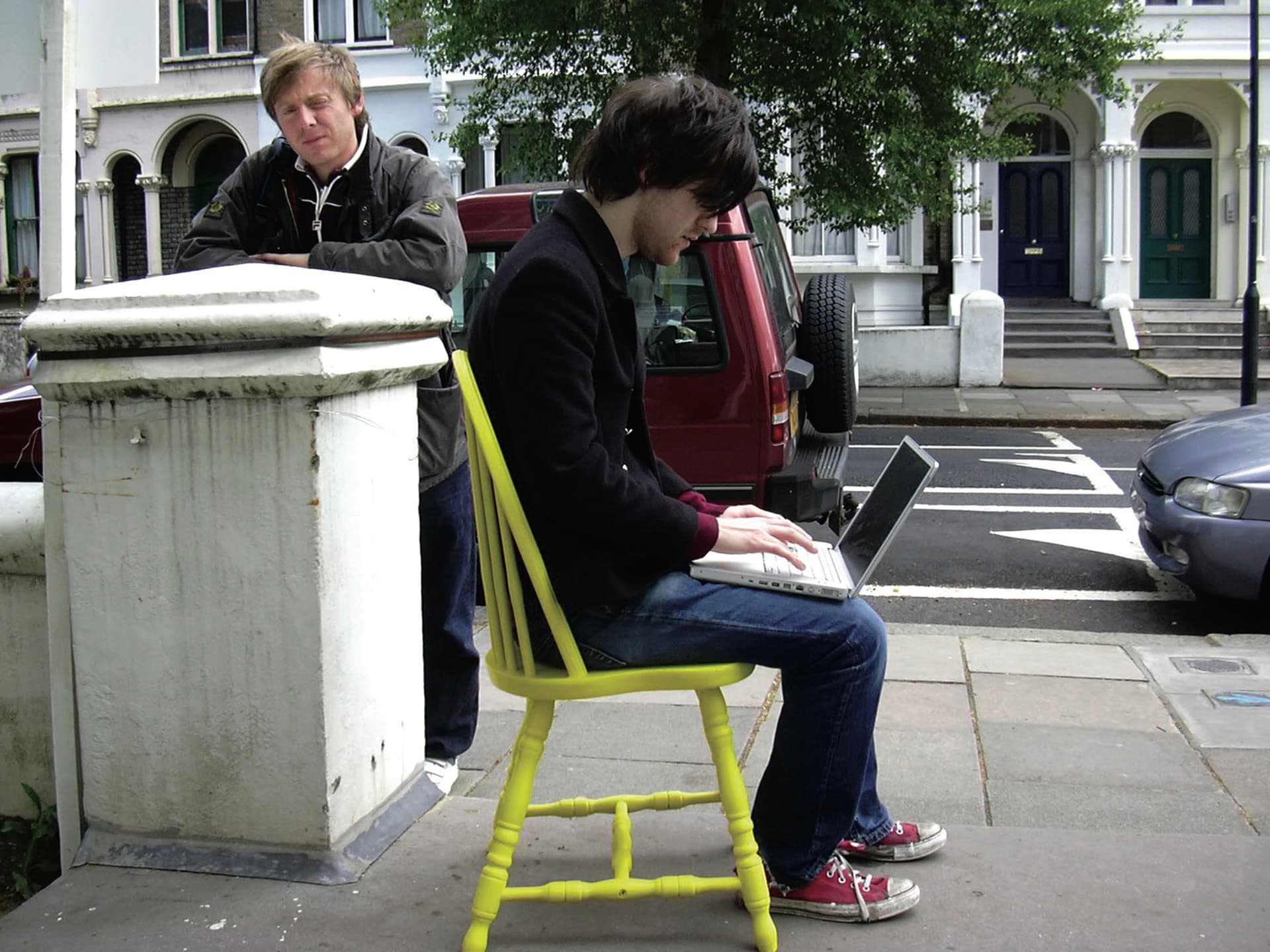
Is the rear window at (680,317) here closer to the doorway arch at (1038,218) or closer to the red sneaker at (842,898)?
the red sneaker at (842,898)

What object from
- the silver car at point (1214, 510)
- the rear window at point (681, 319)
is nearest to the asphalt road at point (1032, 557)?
the silver car at point (1214, 510)

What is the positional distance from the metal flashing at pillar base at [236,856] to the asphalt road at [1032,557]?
4.01 m

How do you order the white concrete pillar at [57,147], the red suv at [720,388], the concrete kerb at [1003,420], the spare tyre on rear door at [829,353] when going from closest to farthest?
the white concrete pillar at [57,147], the red suv at [720,388], the spare tyre on rear door at [829,353], the concrete kerb at [1003,420]

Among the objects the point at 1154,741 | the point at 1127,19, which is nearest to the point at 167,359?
the point at 1154,741

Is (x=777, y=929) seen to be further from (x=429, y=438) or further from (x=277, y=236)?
(x=277, y=236)

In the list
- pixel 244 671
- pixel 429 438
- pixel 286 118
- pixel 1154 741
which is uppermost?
pixel 286 118

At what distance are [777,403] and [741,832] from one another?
4.00m

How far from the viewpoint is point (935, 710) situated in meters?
4.49

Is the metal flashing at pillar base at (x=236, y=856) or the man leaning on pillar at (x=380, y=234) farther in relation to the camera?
the man leaning on pillar at (x=380, y=234)

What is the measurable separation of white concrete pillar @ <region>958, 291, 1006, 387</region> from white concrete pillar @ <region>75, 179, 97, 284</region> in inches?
630

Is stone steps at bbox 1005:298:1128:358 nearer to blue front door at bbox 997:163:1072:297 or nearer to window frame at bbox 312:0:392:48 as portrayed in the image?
blue front door at bbox 997:163:1072:297

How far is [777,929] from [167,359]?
1.63m

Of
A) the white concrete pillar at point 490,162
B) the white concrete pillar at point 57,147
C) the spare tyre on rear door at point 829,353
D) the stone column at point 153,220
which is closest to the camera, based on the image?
the white concrete pillar at point 57,147

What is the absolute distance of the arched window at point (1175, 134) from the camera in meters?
22.6
